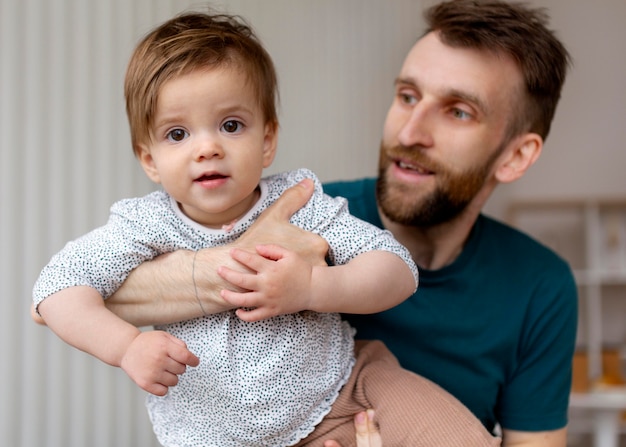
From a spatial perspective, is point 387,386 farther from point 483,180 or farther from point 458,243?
point 483,180

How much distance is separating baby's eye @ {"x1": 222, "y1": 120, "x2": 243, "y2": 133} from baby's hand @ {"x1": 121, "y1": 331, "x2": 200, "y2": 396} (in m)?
0.36

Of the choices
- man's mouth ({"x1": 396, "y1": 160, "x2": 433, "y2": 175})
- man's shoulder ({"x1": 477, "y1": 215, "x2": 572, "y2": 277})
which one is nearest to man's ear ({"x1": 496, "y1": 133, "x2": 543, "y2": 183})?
man's shoulder ({"x1": 477, "y1": 215, "x2": 572, "y2": 277})

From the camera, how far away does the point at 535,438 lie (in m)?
1.92

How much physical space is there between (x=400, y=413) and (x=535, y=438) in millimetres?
658

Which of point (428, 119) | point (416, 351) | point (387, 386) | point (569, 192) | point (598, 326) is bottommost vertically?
point (598, 326)

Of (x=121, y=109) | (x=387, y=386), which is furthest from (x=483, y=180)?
(x=121, y=109)

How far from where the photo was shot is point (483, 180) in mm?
2059

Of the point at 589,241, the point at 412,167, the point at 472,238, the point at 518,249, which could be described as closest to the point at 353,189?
the point at 412,167

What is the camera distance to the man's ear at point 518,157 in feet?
6.95

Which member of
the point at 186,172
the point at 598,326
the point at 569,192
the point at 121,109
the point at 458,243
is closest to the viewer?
the point at 186,172

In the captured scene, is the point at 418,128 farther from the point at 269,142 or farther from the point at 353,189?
the point at 269,142

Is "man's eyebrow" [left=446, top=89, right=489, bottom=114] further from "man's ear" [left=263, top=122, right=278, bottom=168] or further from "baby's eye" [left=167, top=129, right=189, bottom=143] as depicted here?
"baby's eye" [left=167, top=129, right=189, bottom=143]

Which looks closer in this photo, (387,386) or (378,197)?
(387,386)

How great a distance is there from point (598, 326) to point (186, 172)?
4713 millimetres
